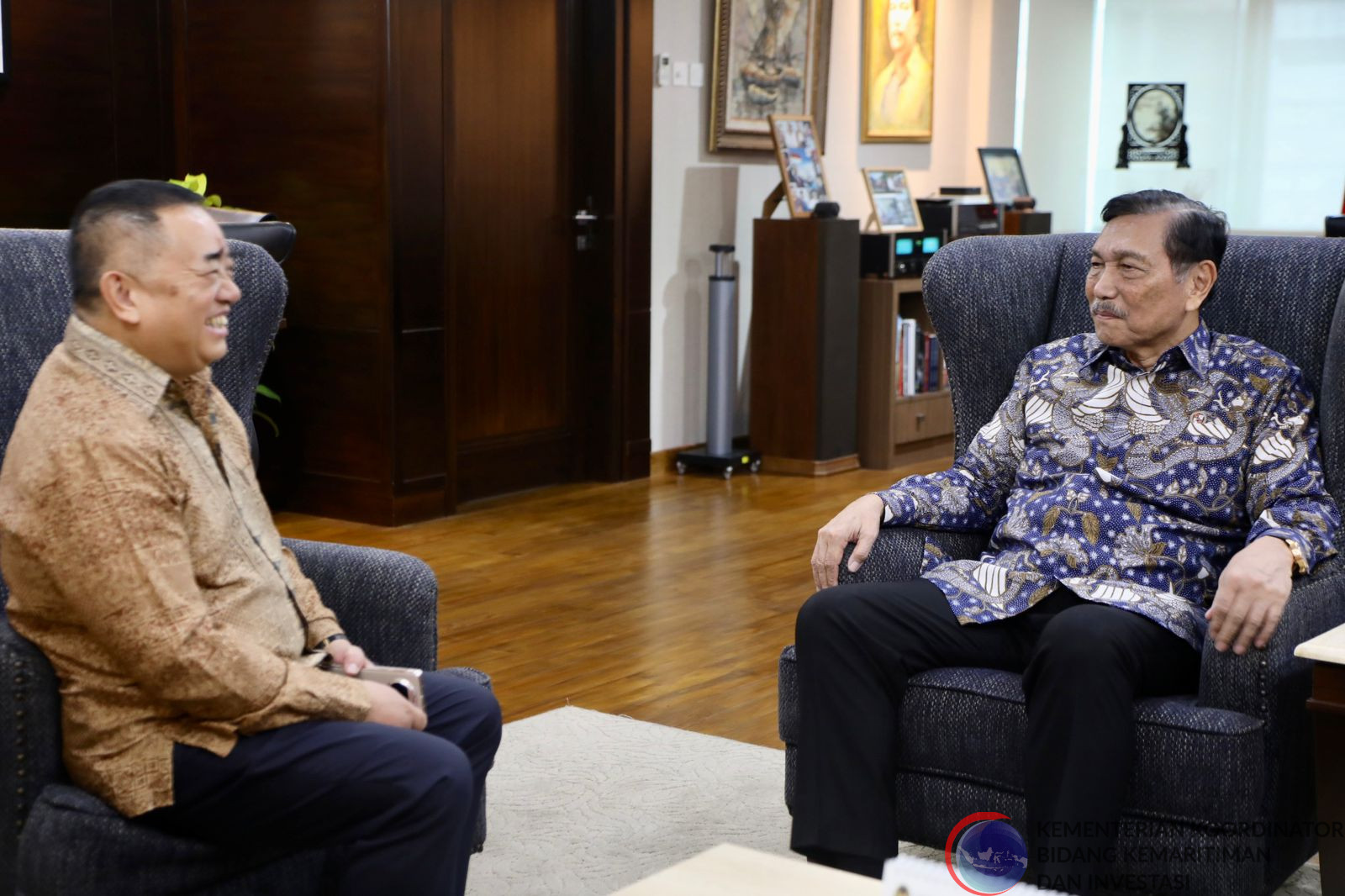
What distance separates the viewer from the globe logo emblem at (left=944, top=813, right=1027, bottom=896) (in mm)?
1481

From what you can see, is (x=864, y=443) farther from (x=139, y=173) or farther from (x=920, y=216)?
(x=139, y=173)

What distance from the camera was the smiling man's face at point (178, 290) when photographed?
69.0 inches

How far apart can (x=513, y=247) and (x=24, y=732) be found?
13.6 ft

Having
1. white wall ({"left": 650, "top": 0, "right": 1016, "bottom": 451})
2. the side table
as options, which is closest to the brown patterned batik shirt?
the side table

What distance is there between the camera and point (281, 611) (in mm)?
Result: 1924

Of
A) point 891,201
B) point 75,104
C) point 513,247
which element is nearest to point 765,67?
point 891,201

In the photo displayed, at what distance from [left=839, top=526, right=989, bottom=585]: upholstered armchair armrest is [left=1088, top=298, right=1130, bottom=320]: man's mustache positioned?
0.42m

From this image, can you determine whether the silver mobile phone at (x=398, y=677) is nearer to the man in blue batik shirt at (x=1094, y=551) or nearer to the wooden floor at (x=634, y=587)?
the man in blue batik shirt at (x=1094, y=551)

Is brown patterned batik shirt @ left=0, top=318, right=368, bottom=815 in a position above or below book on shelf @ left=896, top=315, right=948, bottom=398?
above

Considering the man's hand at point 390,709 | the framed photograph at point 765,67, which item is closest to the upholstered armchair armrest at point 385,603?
the man's hand at point 390,709

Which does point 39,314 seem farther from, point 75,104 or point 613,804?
point 75,104

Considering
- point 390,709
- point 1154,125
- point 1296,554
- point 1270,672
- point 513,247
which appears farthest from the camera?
point 1154,125

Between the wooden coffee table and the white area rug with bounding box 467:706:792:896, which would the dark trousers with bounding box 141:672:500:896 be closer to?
the wooden coffee table

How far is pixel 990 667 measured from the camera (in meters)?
2.37
